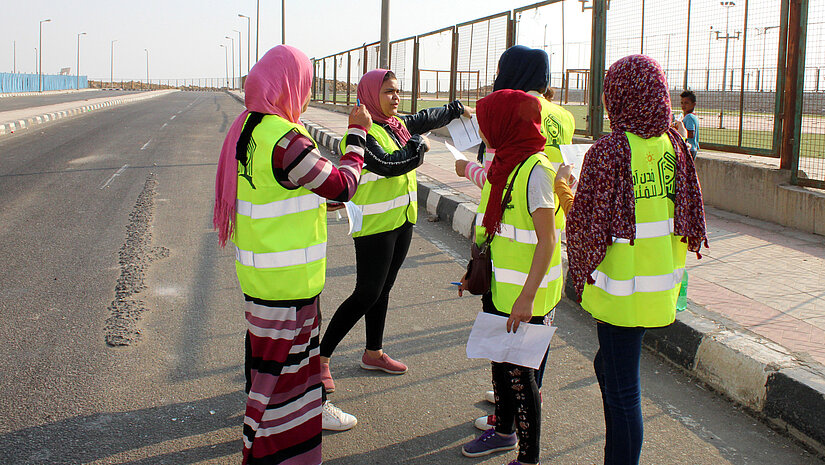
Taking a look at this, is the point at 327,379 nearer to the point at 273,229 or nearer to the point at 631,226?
the point at 273,229

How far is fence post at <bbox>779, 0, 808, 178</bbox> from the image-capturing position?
6.74 m

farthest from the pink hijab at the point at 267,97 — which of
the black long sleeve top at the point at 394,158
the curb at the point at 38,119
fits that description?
the curb at the point at 38,119

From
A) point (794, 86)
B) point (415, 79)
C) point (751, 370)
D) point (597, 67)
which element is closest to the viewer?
point (751, 370)

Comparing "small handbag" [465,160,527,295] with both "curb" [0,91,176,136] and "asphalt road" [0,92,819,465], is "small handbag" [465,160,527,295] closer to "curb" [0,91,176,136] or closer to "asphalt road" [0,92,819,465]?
"asphalt road" [0,92,819,465]

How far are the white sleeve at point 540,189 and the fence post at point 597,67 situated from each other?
7.30 metres

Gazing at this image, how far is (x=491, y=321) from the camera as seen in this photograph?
2.64m

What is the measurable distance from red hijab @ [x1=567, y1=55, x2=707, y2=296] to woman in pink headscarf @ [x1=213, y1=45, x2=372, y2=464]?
929mm

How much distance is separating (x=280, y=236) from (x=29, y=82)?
7692 centimetres

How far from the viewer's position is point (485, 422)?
315 cm

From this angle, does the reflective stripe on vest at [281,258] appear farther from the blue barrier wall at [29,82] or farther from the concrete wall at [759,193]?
the blue barrier wall at [29,82]

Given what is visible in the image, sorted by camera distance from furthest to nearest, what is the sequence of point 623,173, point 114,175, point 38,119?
1. point 38,119
2. point 114,175
3. point 623,173

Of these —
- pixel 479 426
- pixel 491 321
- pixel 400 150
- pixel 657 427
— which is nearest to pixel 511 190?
pixel 491 321

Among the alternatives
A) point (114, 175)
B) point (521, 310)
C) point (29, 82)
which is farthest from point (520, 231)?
point (29, 82)

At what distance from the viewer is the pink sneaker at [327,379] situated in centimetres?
350
